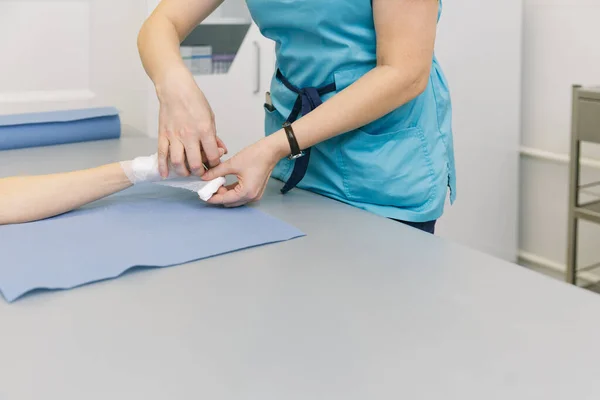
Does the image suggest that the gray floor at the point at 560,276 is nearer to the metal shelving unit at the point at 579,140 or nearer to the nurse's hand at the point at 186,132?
the metal shelving unit at the point at 579,140

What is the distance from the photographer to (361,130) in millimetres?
1171

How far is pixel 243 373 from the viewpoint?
24.9 inches

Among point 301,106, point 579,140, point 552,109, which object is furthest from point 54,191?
point 552,109

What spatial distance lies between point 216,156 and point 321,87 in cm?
21

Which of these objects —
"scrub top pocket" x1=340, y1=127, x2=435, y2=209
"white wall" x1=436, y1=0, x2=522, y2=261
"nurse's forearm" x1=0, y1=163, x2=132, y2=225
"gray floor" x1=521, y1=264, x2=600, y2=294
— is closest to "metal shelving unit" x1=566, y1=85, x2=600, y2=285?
"gray floor" x1=521, y1=264, x2=600, y2=294

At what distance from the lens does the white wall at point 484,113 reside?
2402 millimetres

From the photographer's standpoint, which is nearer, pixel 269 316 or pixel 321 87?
pixel 269 316

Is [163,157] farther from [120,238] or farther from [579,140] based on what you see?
[579,140]

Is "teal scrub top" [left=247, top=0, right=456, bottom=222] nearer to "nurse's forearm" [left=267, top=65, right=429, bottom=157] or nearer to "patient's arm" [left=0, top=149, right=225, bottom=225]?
"nurse's forearm" [left=267, top=65, right=429, bottom=157]

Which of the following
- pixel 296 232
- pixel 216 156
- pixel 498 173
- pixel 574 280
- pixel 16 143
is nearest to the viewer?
pixel 296 232

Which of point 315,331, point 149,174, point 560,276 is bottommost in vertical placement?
point 560,276

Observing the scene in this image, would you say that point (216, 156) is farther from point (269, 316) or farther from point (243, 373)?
point (243, 373)

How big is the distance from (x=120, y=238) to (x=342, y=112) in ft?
1.22

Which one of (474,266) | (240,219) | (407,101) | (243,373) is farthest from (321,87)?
(243,373)
